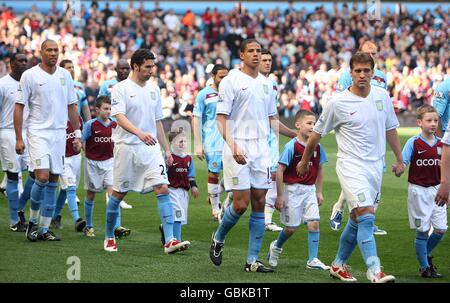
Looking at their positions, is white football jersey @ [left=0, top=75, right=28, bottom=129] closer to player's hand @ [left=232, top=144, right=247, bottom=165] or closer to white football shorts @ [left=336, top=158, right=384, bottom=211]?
player's hand @ [left=232, top=144, right=247, bottom=165]

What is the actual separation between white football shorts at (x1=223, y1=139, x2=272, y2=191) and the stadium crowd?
672 inches

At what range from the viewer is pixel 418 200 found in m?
9.70

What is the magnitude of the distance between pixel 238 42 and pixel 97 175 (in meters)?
23.2

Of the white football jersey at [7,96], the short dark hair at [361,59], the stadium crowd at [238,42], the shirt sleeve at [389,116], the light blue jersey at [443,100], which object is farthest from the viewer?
the stadium crowd at [238,42]

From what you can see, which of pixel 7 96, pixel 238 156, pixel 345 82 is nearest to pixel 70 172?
pixel 7 96

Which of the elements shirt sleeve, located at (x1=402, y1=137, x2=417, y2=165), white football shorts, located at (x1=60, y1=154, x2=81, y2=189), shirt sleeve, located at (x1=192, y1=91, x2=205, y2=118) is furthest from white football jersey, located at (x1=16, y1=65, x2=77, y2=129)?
shirt sleeve, located at (x1=402, y1=137, x2=417, y2=165)

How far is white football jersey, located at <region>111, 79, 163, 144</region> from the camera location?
1073 cm

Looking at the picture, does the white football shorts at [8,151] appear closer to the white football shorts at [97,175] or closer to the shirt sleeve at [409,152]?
the white football shorts at [97,175]

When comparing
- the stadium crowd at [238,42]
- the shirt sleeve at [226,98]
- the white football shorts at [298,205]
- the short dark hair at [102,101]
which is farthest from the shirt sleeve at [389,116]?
the stadium crowd at [238,42]

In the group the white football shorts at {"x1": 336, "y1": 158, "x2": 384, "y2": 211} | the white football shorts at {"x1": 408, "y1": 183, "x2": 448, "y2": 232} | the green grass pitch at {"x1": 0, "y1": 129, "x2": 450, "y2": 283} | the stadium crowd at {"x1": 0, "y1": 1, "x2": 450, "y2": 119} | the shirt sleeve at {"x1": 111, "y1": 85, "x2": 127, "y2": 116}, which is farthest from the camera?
the stadium crowd at {"x1": 0, "y1": 1, "x2": 450, "y2": 119}

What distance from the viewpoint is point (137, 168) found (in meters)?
10.8

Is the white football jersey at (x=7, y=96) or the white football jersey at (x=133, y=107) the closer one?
the white football jersey at (x=133, y=107)

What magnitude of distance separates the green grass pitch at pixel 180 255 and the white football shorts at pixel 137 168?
0.74 meters

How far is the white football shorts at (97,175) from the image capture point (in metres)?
12.6
